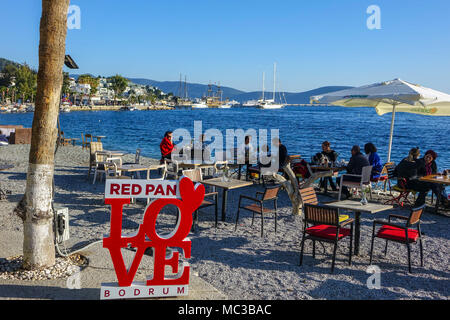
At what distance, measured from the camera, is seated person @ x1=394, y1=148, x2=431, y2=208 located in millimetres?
8602

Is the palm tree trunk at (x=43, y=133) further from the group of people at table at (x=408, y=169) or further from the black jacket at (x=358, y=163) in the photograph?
the black jacket at (x=358, y=163)

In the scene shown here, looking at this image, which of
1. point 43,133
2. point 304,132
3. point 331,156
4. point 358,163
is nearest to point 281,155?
point 331,156

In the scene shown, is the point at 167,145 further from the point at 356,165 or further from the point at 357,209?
the point at 357,209

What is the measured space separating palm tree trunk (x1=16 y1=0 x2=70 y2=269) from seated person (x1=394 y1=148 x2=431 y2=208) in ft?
25.4

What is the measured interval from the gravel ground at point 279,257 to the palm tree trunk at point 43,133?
1440 mm

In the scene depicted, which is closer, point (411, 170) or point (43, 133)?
point (43, 133)

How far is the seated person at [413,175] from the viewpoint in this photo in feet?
28.2

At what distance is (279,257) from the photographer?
568cm

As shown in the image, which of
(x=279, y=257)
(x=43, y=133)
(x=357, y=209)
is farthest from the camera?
(x=279, y=257)

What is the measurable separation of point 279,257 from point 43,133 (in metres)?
3.66

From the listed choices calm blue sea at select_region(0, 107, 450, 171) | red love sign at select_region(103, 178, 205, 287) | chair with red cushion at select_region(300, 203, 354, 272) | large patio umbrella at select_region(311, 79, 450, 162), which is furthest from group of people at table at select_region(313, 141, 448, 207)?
calm blue sea at select_region(0, 107, 450, 171)

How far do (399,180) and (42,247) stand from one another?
308 inches

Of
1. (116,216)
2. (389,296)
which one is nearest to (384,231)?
(389,296)
